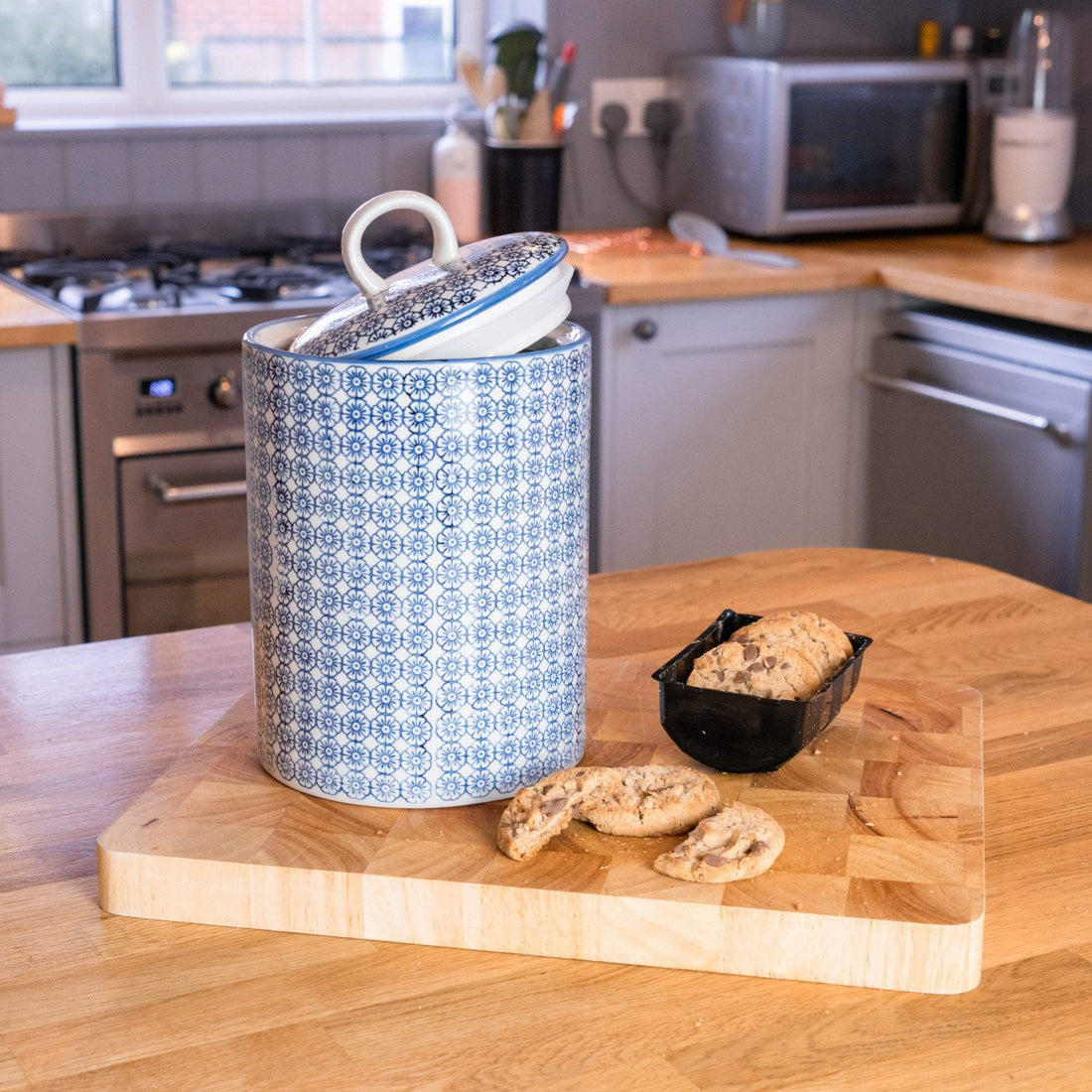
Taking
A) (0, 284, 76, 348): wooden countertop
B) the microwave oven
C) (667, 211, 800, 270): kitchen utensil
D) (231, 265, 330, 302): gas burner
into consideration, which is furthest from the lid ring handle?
the microwave oven

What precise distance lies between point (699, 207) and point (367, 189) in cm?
65

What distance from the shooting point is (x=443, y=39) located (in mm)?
3199

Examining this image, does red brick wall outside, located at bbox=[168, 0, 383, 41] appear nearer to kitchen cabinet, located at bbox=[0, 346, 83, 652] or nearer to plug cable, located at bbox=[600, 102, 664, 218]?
plug cable, located at bbox=[600, 102, 664, 218]

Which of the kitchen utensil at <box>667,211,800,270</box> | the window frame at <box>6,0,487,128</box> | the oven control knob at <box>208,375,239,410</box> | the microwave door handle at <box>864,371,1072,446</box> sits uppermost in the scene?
the window frame at <box>6,0,487,128</box>

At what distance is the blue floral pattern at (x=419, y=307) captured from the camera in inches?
27.3

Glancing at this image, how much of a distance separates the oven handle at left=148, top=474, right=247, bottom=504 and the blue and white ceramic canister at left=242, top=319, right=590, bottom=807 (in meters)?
1.49

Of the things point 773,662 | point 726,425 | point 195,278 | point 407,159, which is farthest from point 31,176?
point 773,662

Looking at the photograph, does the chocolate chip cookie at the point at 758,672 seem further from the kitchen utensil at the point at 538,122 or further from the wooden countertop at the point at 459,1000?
the kitchen utensil at the point at 538,122

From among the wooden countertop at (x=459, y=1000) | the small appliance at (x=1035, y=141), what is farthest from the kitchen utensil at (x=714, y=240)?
the wooden countertop at (x=459, y=1000)

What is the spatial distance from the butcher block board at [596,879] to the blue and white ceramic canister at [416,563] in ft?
0.11

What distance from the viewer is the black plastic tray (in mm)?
744

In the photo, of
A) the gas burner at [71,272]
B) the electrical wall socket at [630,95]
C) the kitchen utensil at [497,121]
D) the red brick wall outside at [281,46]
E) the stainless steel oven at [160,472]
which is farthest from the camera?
the electrical wall socket at [630,95]

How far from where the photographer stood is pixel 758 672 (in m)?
0.76

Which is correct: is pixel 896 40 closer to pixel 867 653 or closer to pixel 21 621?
pixel 21 621
